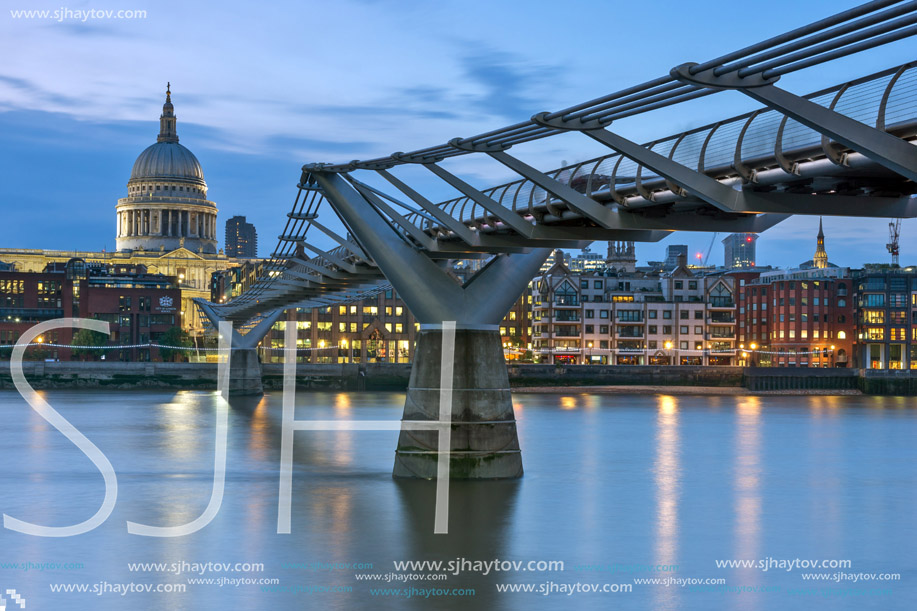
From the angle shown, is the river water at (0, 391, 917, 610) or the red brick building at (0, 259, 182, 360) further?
the red brick building at (0, 259, 182, 360)

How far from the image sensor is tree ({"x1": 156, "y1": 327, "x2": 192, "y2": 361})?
13700cm

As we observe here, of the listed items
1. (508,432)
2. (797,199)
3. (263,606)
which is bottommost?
(263,606)

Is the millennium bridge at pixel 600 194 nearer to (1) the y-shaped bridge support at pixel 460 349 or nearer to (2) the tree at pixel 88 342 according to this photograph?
(1) the y-shaped bridge support at pixel 460 349

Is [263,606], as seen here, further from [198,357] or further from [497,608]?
[198,357]

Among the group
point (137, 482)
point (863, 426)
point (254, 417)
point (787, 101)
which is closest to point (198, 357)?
point (254, 417)

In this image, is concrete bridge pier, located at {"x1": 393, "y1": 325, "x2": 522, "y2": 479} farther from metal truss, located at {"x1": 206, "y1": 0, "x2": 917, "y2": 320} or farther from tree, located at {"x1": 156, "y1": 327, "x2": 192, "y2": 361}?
tree, located at {"x1": 156, "y1": 327, "x2": 192, "y2": 361}

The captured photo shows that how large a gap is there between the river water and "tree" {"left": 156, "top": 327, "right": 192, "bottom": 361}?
75895 millimetres

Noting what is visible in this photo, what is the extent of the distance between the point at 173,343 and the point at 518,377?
139 feet

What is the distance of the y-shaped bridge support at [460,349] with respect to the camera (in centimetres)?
3519

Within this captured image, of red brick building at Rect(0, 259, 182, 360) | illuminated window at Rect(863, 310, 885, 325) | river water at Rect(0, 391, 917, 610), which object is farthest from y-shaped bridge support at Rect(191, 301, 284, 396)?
illuminated window at Rect(863, 310, 885, 325)

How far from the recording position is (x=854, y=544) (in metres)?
29.6

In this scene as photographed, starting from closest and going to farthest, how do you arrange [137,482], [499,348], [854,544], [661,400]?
[854,544], [499,348], [137,482], [661,400]

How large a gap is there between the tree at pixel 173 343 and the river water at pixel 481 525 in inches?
2988

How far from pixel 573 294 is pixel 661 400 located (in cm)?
3511
